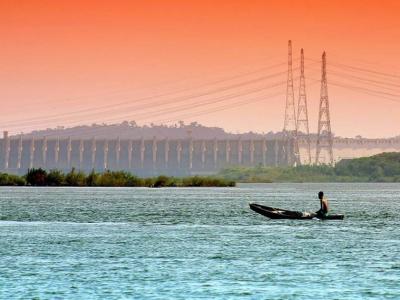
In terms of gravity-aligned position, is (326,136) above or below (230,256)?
above

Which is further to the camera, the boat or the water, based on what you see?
the boat

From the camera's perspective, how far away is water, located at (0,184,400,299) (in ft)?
131

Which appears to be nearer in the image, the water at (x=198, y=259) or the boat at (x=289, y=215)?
the water at (x=198, y=259)

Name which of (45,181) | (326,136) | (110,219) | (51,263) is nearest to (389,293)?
(51,263)

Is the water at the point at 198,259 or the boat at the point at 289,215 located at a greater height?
the boat at the point at 289,215

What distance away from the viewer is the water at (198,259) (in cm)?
3988

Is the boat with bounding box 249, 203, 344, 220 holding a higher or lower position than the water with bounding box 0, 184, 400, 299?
higher

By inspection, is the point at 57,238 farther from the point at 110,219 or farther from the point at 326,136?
the point at 326,136

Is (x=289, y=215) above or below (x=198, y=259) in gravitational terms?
above

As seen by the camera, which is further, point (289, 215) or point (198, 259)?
point (289, 215)

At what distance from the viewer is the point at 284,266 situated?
47500mm

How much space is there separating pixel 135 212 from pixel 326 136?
102998 millimetres

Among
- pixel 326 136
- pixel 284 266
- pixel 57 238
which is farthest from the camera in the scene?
pixel 326 136

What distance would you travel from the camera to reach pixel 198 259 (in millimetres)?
50344
